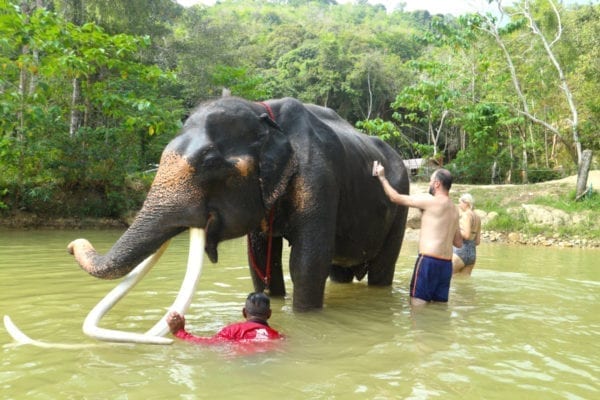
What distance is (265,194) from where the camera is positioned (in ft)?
13.9

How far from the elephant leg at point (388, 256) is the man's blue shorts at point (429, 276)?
0.94m

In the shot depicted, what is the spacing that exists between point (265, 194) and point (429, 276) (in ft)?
6.68

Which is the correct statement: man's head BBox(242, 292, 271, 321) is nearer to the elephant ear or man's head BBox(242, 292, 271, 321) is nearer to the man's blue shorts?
the elephant ear

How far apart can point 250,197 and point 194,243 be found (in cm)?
57

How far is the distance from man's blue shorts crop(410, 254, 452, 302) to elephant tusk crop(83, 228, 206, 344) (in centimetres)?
240

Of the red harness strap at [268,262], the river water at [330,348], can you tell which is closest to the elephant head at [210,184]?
the red harness strap at [268,262]

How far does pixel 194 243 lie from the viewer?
3801mm

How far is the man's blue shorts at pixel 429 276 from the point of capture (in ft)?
17.8

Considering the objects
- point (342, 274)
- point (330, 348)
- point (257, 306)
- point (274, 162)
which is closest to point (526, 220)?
point (342, 274)

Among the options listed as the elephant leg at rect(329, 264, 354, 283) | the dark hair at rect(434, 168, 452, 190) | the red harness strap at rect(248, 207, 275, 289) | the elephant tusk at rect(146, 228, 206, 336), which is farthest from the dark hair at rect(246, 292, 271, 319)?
the elephant leg at rect(329, 264, 354, 283)

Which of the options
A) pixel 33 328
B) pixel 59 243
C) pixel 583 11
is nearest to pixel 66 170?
pixel 59 243

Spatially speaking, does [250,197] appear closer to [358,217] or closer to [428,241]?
[358,217]

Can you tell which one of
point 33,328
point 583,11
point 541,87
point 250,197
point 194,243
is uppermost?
point 583,11

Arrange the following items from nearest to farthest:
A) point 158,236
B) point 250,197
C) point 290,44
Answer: point 158,236 < point 250,197 < point 290,44
